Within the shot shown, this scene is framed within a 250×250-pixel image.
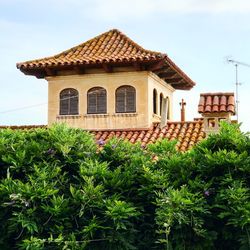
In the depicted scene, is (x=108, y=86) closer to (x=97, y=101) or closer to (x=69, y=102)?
(x=97, y=101)

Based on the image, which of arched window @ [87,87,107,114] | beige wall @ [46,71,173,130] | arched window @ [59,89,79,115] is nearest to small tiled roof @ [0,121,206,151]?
beige wall @ [46,71,173,130]

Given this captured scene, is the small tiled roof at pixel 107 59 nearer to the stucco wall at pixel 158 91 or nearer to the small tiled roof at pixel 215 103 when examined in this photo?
the stucco wall at pixel 158 91

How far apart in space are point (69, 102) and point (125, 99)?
2.24m

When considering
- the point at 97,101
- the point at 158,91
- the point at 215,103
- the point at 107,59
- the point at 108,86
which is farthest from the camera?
the point at 158,91

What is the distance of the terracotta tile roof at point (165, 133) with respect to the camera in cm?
2142

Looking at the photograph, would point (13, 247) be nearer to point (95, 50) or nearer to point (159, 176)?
point (159, 176)

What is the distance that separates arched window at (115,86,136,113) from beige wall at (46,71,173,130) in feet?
0.47

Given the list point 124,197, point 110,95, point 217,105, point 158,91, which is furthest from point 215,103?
point 124,197

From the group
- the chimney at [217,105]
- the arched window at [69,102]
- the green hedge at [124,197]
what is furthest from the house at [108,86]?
the green hedge at [124,197]

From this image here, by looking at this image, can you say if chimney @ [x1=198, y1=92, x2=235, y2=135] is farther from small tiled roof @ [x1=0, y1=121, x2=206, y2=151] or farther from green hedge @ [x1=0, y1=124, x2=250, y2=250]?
green hedge @ [x1=0, y1=124, x2=250, y2=250]

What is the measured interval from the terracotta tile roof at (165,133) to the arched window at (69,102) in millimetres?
2236

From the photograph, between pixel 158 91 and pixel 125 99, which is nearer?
pixel 125 99

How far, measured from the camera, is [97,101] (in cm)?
→ 2473

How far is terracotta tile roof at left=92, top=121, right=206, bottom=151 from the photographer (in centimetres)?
2142
